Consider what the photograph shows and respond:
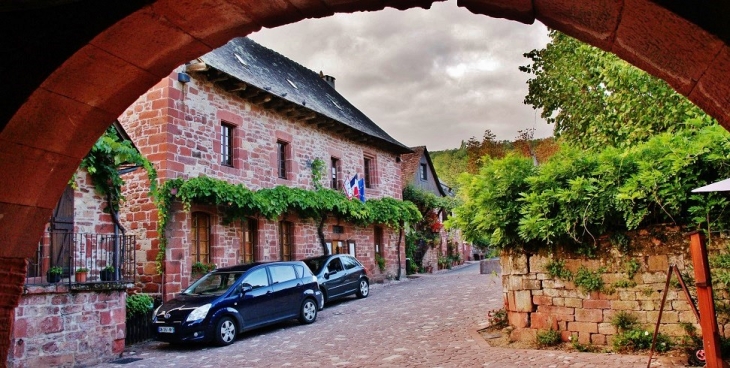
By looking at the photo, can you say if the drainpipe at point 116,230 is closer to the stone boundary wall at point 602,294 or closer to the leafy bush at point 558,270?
the stone boundary wall at point 602,294

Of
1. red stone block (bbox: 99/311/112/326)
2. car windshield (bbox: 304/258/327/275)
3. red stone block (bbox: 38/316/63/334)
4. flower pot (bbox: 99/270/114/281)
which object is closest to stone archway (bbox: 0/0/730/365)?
red stone block (bbox: 38/316/63/334)

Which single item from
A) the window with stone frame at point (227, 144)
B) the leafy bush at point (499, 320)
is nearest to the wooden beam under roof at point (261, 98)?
the window with stone frame at point (227, 144)

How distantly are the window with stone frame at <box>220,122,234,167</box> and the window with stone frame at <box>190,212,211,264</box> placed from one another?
5.70ft

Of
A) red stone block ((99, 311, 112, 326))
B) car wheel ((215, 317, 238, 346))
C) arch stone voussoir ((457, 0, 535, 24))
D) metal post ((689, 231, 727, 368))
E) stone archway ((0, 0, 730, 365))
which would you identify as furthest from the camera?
car wheel ((215, 317, 238, 346))

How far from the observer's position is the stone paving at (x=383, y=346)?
7625 mm

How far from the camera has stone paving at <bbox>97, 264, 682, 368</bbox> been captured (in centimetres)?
762

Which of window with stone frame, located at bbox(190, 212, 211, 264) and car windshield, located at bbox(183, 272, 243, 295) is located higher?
window with stone frame, located at bbox(190, 212, 211, 264)

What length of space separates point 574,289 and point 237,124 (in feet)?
34.7

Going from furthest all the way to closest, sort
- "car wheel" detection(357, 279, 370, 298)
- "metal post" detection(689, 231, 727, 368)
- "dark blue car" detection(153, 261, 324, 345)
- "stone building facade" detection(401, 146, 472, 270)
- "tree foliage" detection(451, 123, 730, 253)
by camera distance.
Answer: "stone building facade" detection(401, 146, 472, 270) < "car wheel" detection(357, 279, 370, 298) < "dark blue car" detection(153, 261, 324, 345) < "tree foliage" detection(451, 123, 730, 253) < "metal post" detection(689, 231, 727, 368)

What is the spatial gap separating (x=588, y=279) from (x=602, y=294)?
28 centimetres

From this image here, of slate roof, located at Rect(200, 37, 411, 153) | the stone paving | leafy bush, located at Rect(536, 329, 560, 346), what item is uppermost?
slate roof, located at Rect(200, 37, 411, 153)

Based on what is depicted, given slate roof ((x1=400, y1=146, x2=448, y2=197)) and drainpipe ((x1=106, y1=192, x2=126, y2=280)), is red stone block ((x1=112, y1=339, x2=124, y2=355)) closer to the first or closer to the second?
drainpipe ((x1=106, y1=192, x2=126, y2=280))

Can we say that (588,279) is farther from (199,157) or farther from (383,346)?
(199,157)

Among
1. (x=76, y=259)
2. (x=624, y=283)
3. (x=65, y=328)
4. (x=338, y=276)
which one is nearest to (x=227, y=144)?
(x=338, y=276)
